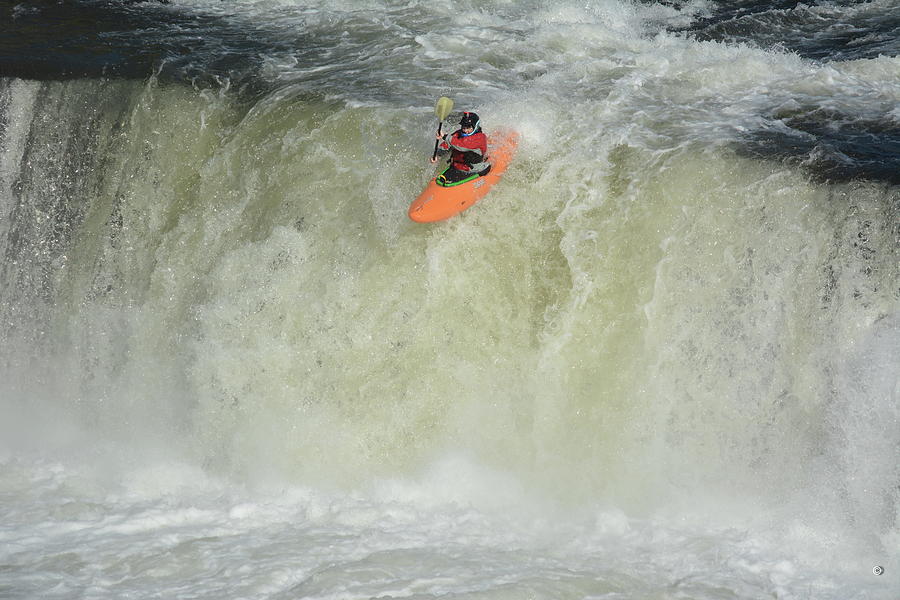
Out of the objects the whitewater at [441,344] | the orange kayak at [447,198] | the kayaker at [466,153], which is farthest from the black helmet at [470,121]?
the whitewater at [441,344]

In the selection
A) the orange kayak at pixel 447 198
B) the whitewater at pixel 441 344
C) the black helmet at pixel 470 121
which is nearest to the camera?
the whitewater at pixel 441 344

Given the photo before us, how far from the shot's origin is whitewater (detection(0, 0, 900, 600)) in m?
5.91

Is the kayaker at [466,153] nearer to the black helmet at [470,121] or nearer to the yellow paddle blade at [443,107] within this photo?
the black helmet at [470,121]

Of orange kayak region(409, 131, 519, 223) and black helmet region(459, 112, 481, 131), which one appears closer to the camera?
orange kayak region(409, 131, 519, 223)

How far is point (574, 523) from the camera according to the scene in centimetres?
638

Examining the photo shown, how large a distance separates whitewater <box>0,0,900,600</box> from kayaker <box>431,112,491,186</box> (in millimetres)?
331

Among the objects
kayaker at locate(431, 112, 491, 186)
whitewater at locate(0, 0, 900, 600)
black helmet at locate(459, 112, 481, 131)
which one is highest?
black helmet at locate(459, 112, 481, 131)

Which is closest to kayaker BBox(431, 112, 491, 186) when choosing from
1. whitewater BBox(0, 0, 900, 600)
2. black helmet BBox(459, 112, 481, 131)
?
black helmet BBox(459, 112, 481, 131)

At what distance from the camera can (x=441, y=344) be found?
22.1 ft

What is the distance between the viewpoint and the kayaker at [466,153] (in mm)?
6816

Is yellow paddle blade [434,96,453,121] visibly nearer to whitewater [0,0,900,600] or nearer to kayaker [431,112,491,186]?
kayaker [431,112,491,186]

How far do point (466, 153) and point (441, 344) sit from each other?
1.40m

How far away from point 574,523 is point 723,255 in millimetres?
2063

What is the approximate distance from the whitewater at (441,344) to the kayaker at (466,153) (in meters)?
0.33
